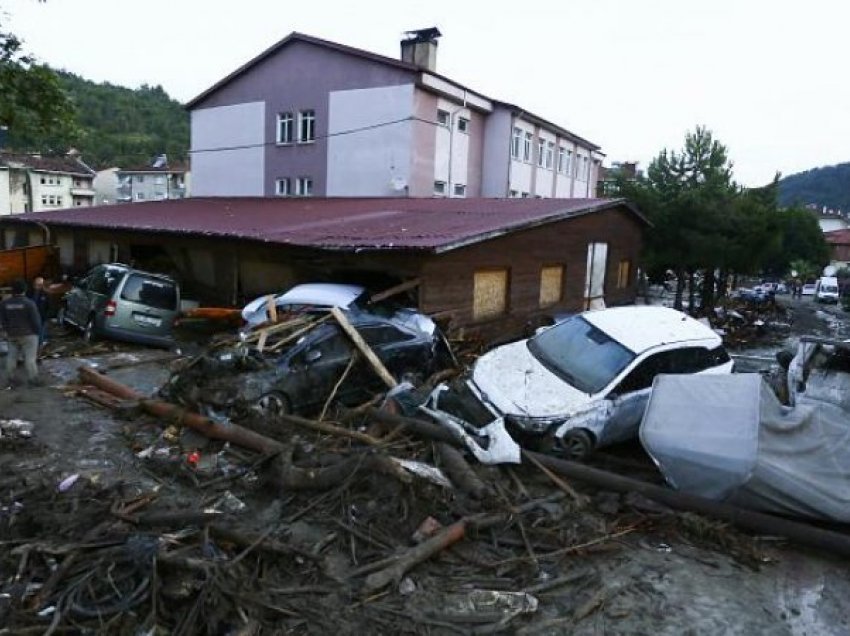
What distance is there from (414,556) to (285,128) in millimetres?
26182

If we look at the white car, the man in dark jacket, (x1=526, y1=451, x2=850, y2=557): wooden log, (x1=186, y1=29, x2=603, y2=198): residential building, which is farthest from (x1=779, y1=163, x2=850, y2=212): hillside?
the man in dark jacket

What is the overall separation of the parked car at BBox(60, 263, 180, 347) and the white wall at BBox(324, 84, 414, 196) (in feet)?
42.6

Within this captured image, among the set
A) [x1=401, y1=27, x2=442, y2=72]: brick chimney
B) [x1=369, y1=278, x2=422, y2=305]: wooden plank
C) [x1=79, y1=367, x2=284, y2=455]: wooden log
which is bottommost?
[x1=79, y1=367, x2=284, y2=455]: wooden log

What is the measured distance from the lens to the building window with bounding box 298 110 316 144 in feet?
90.6

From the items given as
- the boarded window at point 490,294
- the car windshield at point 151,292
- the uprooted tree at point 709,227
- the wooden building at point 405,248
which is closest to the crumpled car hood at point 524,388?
the wooden building at point 405,248

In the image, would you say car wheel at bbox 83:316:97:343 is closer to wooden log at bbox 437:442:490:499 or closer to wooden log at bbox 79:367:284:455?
wooden log at bbox 79:367:284:455

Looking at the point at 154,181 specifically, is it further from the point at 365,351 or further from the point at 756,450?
the point at 756,450

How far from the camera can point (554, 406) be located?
8.14 meters

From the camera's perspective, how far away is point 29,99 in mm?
14492

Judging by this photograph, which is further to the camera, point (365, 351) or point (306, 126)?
point (306, 126)

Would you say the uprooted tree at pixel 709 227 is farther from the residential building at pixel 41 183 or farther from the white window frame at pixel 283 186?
the residential building at pixel 41 183

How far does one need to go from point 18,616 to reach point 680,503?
585 cm

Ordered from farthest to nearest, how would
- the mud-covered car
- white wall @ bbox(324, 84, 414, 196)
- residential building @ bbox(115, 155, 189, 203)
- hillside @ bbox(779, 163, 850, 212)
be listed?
hillside @ bbox(779, 163, 850, 212) → residential building @ bbox(115, 155, 189, 203) → white wall @ bbox(324, 84, 414, 196) → the mud-covered car

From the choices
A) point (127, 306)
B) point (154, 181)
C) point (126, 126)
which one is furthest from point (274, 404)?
point (126, 126)
